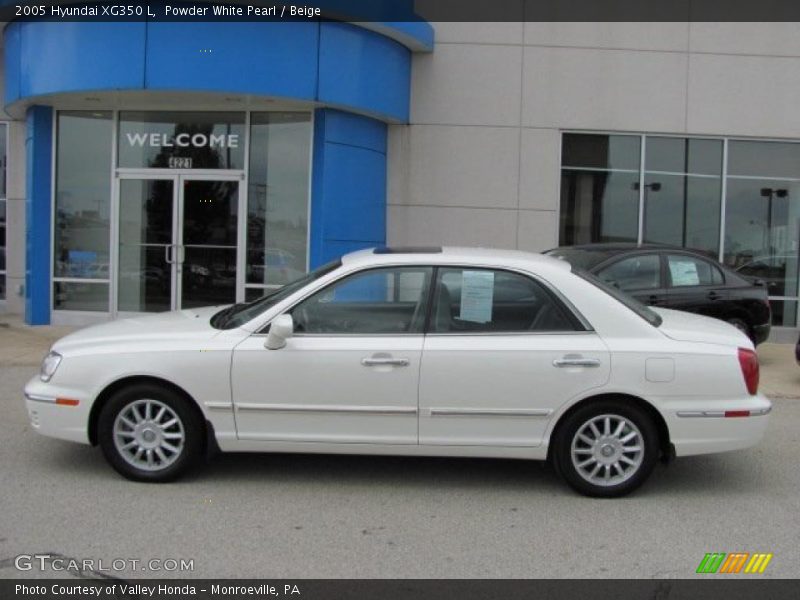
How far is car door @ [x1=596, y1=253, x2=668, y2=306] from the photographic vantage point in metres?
9.04

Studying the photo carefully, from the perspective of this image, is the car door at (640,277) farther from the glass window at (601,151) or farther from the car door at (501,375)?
the car door at (501,375)

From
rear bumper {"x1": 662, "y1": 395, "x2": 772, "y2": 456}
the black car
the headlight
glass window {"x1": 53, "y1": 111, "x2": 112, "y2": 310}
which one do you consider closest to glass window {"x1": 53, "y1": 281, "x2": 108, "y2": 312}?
glass window {"x1": 53, "y1": 111, "x2": 112, "y2": 310}

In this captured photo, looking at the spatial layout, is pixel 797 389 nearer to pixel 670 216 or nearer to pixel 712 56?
pixel 670 216

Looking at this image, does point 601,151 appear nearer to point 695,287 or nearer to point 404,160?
point 404,160

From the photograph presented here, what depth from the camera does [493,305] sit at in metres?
4.92

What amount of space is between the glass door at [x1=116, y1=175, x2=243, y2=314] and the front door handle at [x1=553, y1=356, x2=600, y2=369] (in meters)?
7.94

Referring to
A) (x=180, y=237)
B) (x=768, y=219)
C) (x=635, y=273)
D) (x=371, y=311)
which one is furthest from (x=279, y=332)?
(x=768, y=219)

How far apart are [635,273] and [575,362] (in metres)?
4.81

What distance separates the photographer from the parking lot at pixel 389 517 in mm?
3879

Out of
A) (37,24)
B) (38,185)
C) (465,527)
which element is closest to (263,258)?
(38,185)

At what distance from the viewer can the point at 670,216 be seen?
42.4 ft

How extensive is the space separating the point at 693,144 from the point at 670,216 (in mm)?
1261

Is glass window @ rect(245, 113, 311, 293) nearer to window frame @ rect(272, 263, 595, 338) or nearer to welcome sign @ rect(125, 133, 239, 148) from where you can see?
welcome sign @ rect(125, 133, 239, 148)

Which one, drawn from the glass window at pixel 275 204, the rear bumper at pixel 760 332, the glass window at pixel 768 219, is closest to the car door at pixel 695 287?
the rear bumper at pixel 760 332
